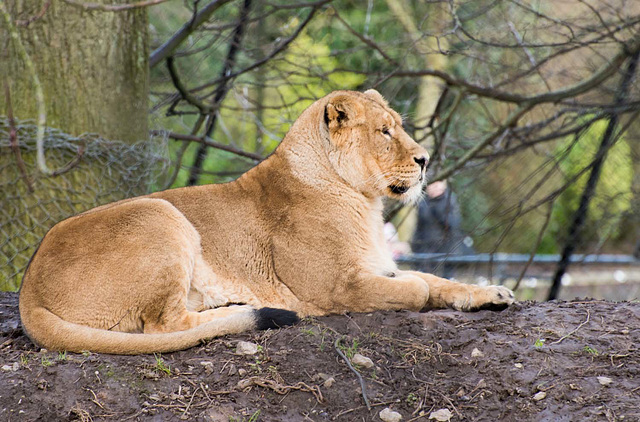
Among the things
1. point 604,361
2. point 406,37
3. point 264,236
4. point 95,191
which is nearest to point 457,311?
point 604,361

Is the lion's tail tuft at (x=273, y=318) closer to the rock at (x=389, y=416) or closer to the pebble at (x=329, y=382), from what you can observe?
the pebble at (x=329, y=382)

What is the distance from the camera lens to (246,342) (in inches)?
155

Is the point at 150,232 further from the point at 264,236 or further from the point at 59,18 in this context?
the point at 59,18

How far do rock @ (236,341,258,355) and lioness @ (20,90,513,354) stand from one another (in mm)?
208

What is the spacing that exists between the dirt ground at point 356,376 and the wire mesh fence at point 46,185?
1762mm

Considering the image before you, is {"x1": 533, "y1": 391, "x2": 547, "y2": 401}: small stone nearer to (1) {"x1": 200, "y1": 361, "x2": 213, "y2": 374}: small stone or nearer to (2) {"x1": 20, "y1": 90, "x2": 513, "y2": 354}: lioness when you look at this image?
(2) {"x1": 20, "y1": 90, "x2": 513, "y2": 354}: lioness

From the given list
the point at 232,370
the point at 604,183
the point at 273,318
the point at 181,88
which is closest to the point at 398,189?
the point at 273,318

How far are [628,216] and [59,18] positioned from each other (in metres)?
6.03

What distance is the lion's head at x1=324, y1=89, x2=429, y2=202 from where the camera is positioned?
470 cm

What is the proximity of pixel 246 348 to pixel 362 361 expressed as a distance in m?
0.63

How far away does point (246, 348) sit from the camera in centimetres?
386

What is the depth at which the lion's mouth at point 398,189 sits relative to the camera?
4723 millimetres

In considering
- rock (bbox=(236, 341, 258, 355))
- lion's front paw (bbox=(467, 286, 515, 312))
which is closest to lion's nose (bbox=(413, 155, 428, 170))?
lion's front paw (bbox=(467, 286, 515, 312))

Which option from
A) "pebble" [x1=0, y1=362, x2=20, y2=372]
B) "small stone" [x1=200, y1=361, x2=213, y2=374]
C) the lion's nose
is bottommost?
"pebble" [x1=0, y1=362, x2=20, y2=372]
